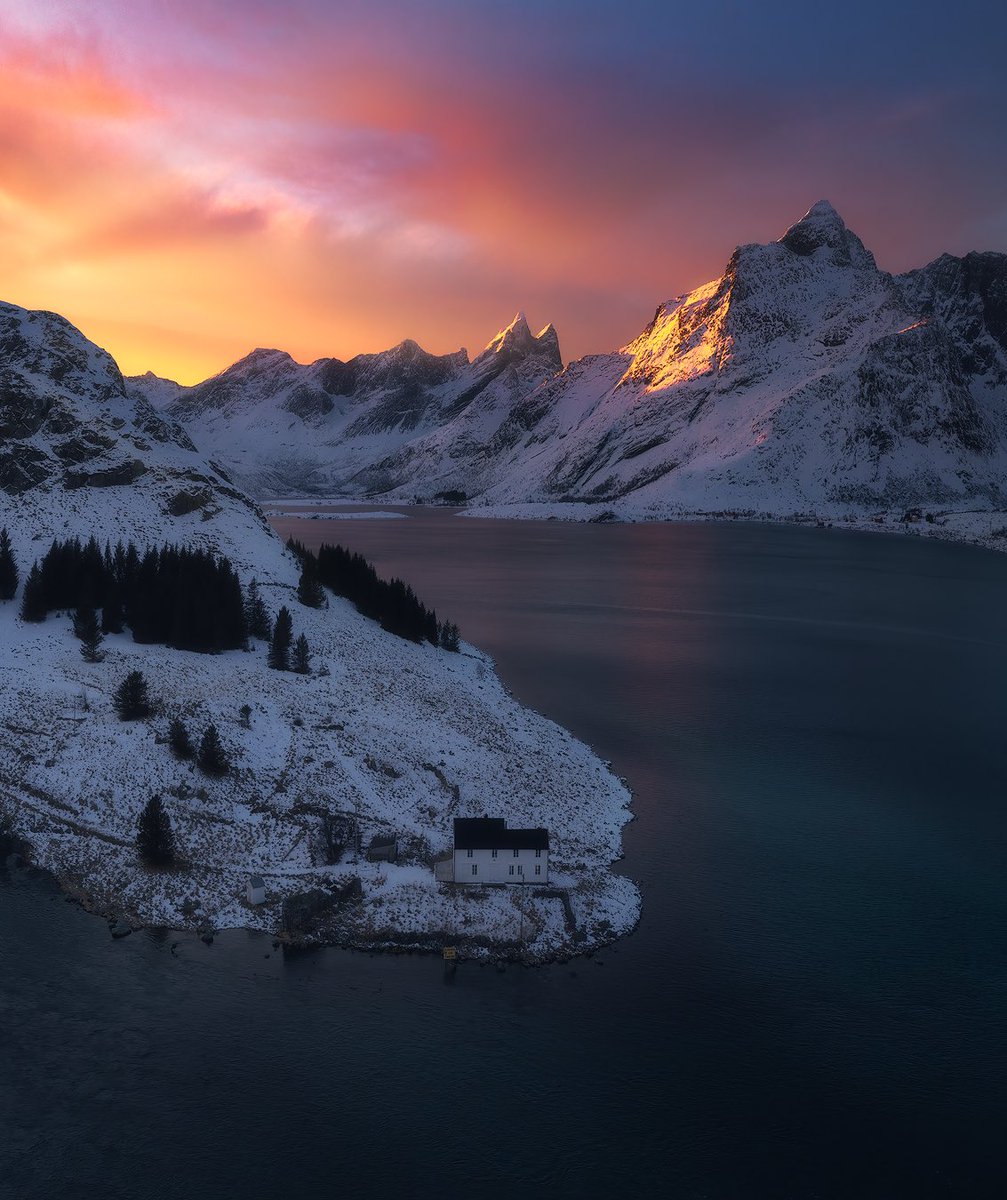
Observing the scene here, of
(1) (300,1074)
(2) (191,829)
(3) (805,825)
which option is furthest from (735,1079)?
(2) (191,829)

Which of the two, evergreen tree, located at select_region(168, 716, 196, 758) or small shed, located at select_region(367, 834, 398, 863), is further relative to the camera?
evergreen tree, located at select_region(168, 716, 196, 758)

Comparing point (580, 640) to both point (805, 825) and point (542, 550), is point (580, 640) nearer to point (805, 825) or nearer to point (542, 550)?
point (805, 825)

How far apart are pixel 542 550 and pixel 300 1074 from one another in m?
158

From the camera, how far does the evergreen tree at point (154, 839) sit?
37625mm

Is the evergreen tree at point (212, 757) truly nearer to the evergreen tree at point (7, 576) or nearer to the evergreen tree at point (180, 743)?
the evergreen tree at point (180, 743)

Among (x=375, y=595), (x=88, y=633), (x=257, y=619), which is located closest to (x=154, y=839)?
(x=88, y=633)

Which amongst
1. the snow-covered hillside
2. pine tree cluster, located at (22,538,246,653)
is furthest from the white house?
pine tree cluster, located at (22,538,246,653)

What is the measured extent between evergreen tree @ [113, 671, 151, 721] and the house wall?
2078cm

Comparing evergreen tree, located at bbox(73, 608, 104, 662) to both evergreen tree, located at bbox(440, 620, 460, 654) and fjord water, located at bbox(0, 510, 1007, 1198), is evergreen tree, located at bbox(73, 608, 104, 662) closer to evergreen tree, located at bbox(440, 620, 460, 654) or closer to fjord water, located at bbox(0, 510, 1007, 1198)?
fjord water, located at bbox(0, 510, 1007, 1198)

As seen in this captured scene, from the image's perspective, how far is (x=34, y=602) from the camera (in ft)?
193

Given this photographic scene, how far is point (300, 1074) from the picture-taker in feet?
88.2

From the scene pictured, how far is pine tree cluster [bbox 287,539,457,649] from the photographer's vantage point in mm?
72188

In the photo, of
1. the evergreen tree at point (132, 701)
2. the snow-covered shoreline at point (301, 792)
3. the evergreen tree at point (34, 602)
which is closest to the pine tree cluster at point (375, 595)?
the snow-covered shoreline at point (301, 792)

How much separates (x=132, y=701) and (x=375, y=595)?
3104 cm
